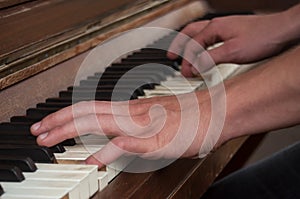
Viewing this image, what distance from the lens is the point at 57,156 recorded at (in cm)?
84

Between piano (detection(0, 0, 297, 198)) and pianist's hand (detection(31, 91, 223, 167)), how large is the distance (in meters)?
0.03

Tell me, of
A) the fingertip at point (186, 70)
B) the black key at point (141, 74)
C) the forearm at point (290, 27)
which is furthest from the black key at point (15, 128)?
the forearm at point (290, 27)

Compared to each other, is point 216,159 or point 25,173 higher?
point 25,173

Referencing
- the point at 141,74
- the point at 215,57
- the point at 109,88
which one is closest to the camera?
the point at 109,88

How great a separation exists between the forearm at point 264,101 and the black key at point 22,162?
0.30m

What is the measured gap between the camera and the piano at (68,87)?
0.78m

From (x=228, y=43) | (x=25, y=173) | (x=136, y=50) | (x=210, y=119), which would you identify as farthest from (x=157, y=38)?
(x=25, y=173)

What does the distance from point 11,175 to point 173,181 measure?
315 mm

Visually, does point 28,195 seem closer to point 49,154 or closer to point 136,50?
point 49,154

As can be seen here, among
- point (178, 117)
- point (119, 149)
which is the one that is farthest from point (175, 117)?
point (119, 149)

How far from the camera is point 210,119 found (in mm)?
893

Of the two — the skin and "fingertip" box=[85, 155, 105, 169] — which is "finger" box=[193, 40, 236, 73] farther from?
"fingertip" box=[85, 155, 105, 169]

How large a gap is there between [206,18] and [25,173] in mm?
1174

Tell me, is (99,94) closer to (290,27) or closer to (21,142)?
(21,142)
